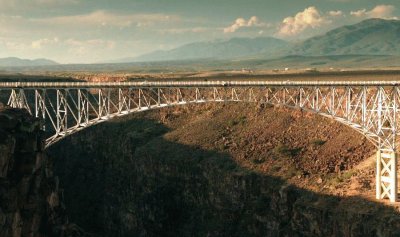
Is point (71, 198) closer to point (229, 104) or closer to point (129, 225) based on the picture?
point (129, 225)

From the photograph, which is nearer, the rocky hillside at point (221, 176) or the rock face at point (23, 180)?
the rock face at point (23, 180)

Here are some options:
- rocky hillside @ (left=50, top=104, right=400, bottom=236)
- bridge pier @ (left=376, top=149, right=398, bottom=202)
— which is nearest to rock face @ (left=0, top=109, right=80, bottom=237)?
rocky hillside @ (left=50, top=104, right=400, bottom=236)

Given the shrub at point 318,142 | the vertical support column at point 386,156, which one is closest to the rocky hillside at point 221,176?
the shrub at point 318,142

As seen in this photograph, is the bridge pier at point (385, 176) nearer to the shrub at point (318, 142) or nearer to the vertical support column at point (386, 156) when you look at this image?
A: the vertical support column at point (386, 156)

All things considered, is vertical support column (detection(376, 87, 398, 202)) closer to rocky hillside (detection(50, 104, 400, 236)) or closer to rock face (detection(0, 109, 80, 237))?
rocky hillside (detection(50, 104, 400, 236))

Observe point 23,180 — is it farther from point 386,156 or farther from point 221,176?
point 386,156
